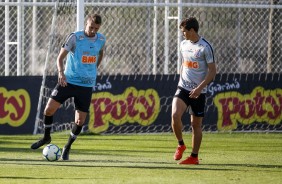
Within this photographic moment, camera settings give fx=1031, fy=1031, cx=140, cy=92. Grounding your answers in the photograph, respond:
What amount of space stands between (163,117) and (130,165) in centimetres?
664

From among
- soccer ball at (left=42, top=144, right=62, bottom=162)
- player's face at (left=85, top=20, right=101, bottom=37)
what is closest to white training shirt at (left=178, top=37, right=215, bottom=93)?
player's face at (left=85, top=20, right=101, bottom=37)

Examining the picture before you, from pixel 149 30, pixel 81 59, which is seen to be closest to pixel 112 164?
pixel 81 59

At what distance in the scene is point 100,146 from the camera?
17.4 meters

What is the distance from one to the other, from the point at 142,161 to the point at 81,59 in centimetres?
173

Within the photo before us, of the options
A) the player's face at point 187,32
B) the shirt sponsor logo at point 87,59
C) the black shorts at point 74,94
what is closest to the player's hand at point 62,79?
the black shorts at point 74,94

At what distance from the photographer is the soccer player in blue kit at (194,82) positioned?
1412cm

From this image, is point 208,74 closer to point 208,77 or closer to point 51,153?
point 208,77

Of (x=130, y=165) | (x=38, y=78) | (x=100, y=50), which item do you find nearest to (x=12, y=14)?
(x=38, y=78)

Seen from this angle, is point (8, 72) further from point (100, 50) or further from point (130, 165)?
point (130, 165)

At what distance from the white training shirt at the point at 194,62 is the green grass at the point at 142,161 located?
114 centimetres

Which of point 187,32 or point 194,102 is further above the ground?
point 187,32

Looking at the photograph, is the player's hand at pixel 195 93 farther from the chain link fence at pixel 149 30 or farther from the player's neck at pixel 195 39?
the chain link fence at pixel 149 30

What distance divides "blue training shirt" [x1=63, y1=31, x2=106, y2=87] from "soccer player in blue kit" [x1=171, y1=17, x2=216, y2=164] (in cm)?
138

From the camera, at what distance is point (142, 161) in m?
14.5
